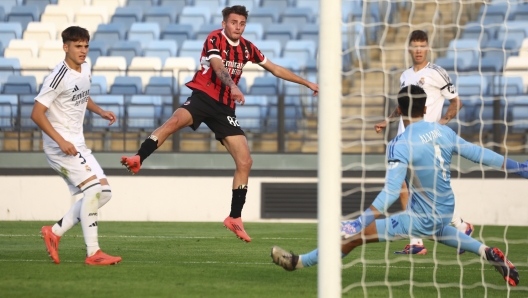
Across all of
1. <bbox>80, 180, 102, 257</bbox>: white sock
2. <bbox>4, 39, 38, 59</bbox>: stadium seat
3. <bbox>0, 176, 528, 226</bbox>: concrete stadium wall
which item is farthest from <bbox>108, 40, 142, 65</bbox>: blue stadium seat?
<bbox>80, 180, 102, 257</bbox>: white sock

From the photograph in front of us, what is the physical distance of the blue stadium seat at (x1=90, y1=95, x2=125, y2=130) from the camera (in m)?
12.5

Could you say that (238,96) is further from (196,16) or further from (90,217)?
(196,16)

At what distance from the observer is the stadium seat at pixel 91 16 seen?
16.3 metres

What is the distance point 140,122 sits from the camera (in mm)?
12641

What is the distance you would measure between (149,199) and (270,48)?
3.89 meters

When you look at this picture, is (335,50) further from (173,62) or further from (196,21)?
(196,21)

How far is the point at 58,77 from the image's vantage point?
6297 millimetres

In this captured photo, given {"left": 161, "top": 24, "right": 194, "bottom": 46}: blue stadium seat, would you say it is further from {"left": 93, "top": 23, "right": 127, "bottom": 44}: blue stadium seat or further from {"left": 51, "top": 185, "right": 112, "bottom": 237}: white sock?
{"left": 51, "top": 185, "right": 112, "bottom": 237}: white sock

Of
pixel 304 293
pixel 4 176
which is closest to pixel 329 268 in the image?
pixel 304 293

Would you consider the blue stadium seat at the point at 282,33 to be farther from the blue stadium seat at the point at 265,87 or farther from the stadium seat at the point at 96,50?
the stadium seat at the point at 96,50

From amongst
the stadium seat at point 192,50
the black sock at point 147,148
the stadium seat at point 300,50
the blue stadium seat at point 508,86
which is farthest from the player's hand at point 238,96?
the stadium seat at point 192,50

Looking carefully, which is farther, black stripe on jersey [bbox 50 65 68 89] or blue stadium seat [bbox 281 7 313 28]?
blue stadium seat [bbox 281 7 313 28]

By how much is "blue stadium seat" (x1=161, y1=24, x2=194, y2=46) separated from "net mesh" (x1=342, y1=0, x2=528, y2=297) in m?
2.98

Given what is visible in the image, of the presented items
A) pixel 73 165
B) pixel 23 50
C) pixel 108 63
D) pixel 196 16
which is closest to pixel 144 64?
pixel 108 63
